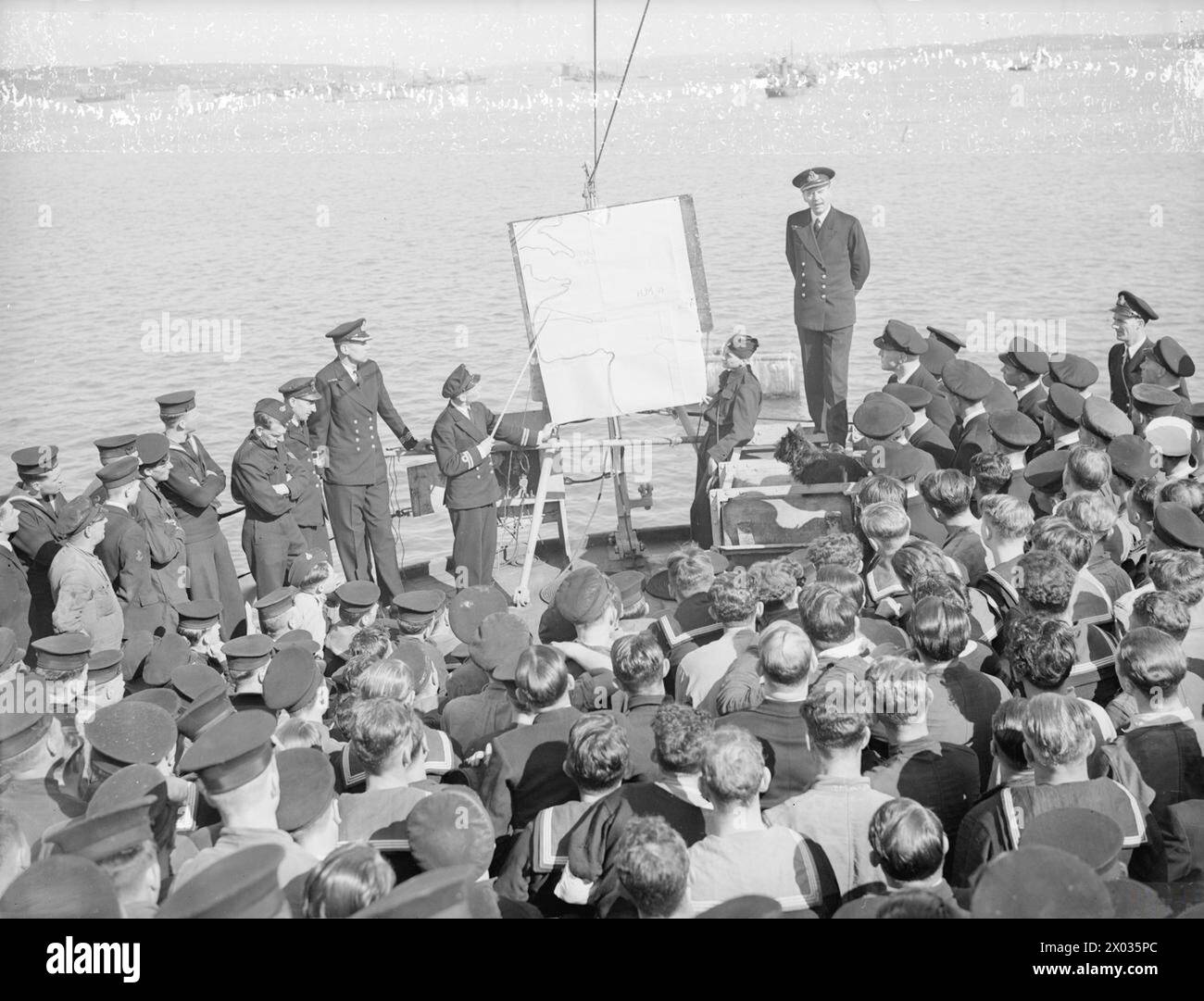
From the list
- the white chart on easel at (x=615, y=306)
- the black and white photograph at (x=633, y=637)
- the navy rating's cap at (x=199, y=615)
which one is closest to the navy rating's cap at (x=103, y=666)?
the black and white photograph at (x=633, y=637)

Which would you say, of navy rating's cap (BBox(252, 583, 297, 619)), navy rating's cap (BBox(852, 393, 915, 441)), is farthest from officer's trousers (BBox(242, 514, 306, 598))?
navy rating's cap (BBox(852, 393, 915, 441))

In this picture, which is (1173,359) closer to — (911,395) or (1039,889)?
(911,395)

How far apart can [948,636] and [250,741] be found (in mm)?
2471

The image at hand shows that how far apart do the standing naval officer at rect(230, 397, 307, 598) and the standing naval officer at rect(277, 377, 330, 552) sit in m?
0.06

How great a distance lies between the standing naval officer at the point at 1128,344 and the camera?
8.61 meters

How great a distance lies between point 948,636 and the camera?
453 cm

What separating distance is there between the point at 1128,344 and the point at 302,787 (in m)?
7.08

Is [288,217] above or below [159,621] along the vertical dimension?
above

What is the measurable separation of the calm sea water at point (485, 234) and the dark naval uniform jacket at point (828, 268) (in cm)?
333

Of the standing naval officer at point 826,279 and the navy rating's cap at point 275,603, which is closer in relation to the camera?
the navy rating's cap at point 275,603

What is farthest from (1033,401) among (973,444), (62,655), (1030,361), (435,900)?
(435,900)

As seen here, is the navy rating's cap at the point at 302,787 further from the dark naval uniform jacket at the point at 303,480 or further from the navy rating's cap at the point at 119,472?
the dark naval uniform jacket at the point at 303,480
